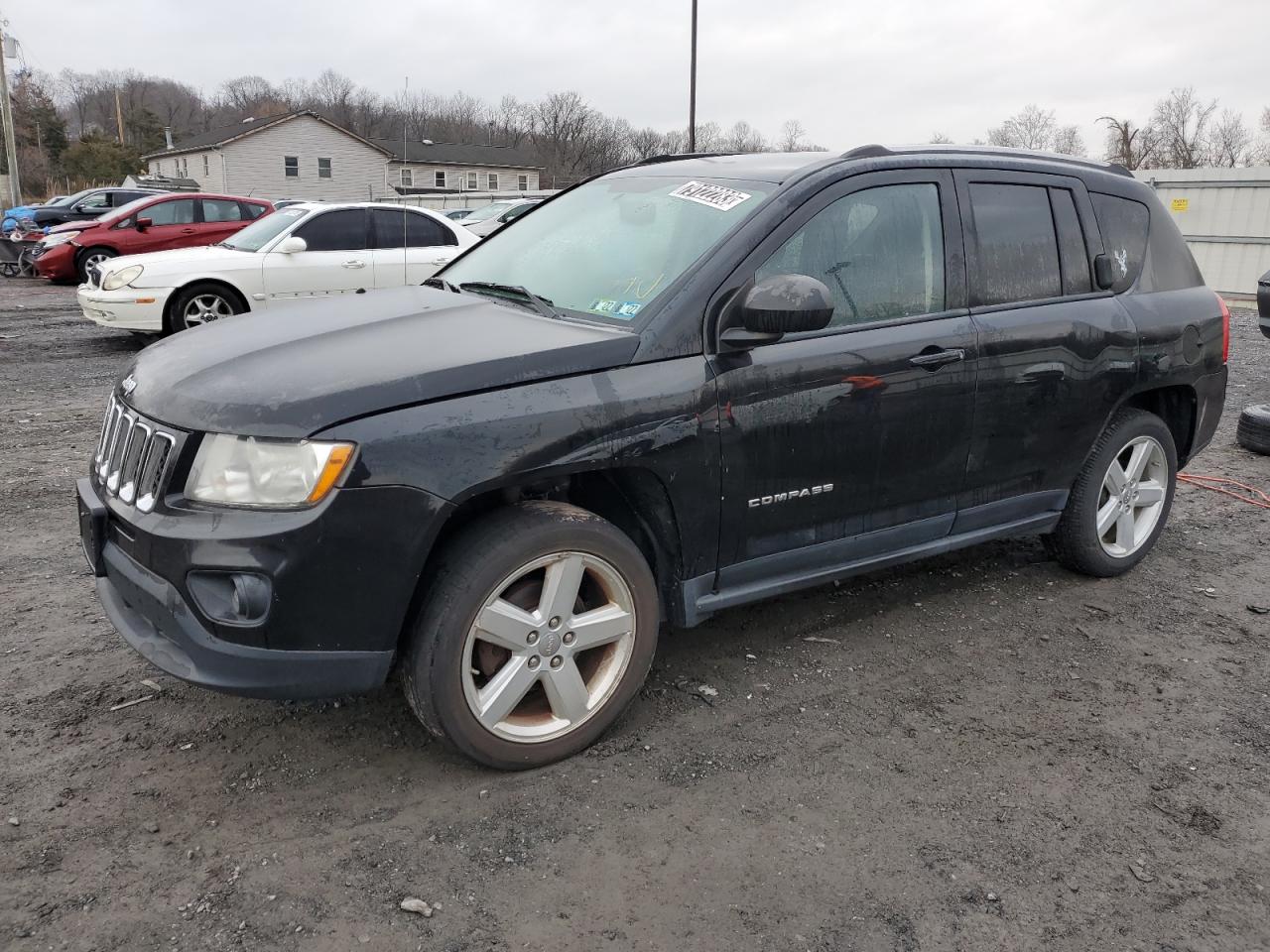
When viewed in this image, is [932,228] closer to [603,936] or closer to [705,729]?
[705,729]

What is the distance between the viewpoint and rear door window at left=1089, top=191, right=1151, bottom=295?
4.34 metres

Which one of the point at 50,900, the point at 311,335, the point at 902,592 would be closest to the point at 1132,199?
the point at 902,592

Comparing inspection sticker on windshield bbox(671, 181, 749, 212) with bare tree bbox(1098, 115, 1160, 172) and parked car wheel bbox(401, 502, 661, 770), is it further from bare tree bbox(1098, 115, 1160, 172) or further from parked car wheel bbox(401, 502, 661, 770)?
bare tree bbox(1098, 115, 1160, 172)

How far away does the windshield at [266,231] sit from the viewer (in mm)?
10445

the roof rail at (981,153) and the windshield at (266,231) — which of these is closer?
the roof rail at (981,153)

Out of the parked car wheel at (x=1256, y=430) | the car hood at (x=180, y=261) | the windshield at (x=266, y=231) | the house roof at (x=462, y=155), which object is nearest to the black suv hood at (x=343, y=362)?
the parked car wheel at (x=1256, y=430)

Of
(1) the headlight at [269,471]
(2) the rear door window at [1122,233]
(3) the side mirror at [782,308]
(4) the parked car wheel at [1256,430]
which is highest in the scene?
(2) the rear door window at [1122,233]

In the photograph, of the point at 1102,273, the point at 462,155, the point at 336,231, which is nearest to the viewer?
the point at 1102,273

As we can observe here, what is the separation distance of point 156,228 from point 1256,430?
52.6ft

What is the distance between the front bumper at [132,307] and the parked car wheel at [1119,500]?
877 centimetres

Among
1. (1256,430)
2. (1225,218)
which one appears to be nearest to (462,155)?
(1225,218)

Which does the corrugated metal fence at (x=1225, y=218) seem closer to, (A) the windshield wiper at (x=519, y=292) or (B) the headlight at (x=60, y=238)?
(A) the windshield wiper at (x=519, y=292)

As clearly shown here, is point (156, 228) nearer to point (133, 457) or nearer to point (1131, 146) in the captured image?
point (133, 457)

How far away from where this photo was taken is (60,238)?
1791 cm
